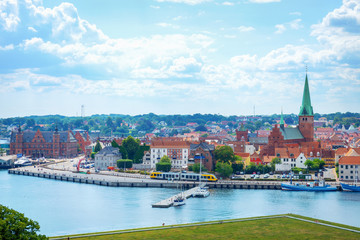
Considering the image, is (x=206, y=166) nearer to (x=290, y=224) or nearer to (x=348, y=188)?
(x=348, y=188)

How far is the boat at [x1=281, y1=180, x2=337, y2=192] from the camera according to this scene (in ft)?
264

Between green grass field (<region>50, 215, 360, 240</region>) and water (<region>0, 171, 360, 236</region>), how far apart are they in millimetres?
5174

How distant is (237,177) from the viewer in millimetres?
91375

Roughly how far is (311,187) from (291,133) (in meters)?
38.5

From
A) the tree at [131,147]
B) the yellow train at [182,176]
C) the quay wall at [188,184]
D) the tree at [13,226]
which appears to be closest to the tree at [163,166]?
the yellow train at [182,176]

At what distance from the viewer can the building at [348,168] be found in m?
86.8

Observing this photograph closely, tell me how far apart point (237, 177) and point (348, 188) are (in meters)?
18.9

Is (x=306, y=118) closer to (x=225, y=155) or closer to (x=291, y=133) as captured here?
(x=291, y=133)

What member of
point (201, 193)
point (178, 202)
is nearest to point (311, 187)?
point (201, 193)

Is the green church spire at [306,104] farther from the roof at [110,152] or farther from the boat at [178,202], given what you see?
the boat at [178,202]

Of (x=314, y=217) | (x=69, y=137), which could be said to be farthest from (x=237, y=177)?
(x=69, y=137)

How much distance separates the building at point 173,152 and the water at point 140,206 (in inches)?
787

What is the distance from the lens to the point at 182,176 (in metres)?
91.2

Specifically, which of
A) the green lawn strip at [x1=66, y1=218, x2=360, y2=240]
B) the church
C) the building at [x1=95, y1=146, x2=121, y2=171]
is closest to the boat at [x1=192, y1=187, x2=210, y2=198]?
the green lawn strip at [x1=66, y1=218, x2=360, y2=240]
